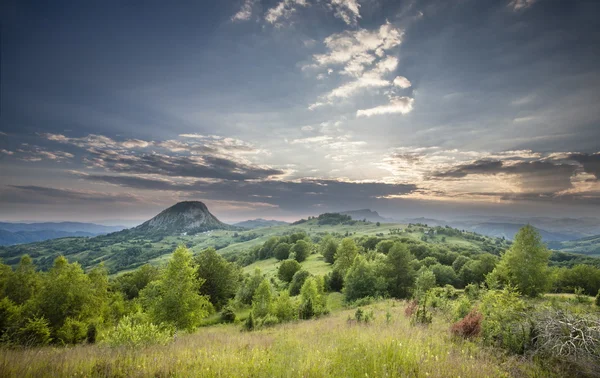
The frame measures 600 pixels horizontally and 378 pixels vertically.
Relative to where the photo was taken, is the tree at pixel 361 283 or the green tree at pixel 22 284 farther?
the tree at pixel 361 283

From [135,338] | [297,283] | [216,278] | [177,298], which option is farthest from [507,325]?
[297,283]

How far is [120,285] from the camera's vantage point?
72125mm

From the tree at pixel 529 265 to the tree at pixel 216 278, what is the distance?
167 feet

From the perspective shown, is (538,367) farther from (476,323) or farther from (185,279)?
(185,279)

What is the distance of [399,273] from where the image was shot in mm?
53625

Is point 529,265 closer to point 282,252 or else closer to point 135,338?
point 135,338

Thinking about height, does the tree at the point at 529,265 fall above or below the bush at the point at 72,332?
above

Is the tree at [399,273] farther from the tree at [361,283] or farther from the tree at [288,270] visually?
the tree at [288,270]

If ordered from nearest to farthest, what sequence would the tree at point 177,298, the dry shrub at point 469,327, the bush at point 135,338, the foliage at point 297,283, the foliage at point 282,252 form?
the bush at point 135,338
the dry shrub at point 469,327
the tree at point 177,298
the foliage at point 297,283
the foliage at point 282,252

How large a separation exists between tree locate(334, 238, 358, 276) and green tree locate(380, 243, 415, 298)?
38.2 feet

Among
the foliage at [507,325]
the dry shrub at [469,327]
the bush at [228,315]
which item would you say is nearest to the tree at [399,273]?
the bush at [228,315]

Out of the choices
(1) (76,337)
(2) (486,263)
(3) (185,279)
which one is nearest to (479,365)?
(3) (185,279)

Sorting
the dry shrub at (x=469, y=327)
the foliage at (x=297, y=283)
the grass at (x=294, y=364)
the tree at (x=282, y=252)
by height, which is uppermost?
the grass at (x=294, y=364)

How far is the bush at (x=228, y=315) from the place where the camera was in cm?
4205
